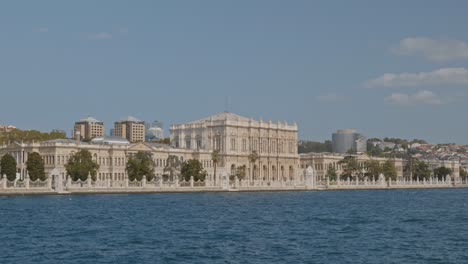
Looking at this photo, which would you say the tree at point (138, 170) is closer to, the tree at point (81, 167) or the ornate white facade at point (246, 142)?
the tree at point (81, 167)

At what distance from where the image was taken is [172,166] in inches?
4530

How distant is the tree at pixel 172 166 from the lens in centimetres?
11350

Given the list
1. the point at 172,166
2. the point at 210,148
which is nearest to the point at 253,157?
the point at 210,148

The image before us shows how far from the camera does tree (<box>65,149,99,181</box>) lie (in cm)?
9068

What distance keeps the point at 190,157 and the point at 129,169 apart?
98.4 ft

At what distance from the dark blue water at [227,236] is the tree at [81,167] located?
3512 centimetres

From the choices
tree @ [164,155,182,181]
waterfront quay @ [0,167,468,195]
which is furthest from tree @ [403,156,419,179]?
tree @ [164,155,182,181]

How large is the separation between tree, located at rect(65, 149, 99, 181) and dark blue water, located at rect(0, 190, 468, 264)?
115 ft

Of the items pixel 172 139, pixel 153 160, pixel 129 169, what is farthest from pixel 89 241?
pixel 172 139

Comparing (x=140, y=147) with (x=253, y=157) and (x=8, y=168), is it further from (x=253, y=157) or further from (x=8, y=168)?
(x=8, y=168)

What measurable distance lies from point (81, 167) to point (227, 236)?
187ft

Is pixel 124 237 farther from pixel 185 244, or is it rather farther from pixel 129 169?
pixel 129 169

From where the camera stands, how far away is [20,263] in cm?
2862


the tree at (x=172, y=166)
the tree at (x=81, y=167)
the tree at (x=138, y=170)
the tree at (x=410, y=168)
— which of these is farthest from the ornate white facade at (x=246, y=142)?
the tree at (x=410, y=168)
